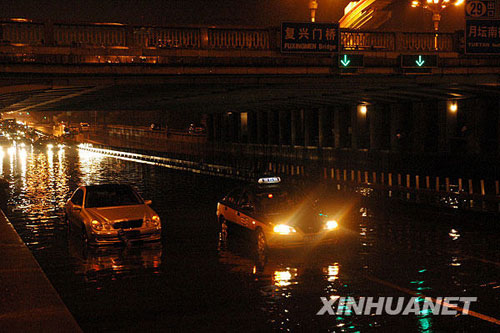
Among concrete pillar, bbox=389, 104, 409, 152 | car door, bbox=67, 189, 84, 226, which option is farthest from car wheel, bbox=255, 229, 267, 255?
concrete pillar, bbox=389, 104, 409, 152

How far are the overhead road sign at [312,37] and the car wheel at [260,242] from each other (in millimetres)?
13326

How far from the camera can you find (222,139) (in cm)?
7581

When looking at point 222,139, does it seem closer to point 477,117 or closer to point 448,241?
point 477,117

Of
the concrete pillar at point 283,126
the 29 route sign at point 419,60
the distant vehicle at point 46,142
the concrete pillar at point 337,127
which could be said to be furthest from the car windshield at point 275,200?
the distant vehicle at point 46,142

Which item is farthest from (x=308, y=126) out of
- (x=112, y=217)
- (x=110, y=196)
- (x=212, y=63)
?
(x=112, y=217)

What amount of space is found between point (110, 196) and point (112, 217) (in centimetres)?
152

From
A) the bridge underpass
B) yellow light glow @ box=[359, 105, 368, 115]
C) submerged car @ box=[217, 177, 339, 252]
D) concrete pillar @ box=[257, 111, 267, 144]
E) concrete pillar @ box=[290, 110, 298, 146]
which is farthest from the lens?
concrete pillar @ box=[257, 111, 267, 144]

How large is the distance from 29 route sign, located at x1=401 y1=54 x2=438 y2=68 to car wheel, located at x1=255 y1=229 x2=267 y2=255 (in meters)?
15.2

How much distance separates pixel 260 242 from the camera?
544 inches

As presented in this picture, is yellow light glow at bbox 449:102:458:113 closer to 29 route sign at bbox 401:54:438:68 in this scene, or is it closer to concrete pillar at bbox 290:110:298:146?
29 route sign at bbox 401:54:438:68

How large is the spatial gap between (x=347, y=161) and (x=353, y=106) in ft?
14.7

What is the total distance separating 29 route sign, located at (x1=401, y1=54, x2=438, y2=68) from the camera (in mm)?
26859

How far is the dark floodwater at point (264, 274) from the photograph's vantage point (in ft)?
28.5

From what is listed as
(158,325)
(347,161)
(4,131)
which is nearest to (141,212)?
(158,325)
